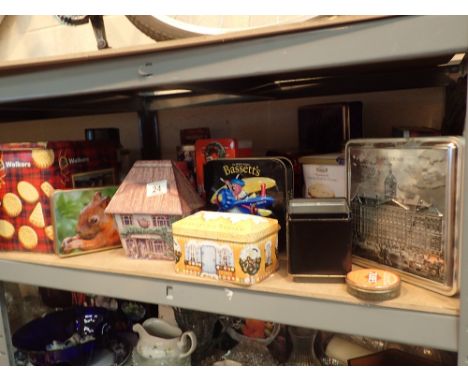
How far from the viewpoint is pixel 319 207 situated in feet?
2.14

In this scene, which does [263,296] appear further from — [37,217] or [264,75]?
[37,217]

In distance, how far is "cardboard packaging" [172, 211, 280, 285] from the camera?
666 millimetres

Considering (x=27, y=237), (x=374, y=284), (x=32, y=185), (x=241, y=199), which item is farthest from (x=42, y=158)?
(x=374, y=284)

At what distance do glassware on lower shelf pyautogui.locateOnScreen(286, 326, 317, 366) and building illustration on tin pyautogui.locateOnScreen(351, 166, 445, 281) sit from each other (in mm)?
312

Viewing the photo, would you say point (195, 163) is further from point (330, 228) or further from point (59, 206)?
point (330, 228)

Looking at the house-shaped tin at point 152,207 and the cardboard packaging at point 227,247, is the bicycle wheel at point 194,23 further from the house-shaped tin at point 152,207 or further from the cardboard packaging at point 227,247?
the cardboard packaging at point 227,247

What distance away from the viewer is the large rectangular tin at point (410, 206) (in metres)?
0.57

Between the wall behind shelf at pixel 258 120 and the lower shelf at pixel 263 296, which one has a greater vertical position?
the wall behind shelf at pixel 258 120

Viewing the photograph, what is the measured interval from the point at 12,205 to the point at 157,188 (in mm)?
342

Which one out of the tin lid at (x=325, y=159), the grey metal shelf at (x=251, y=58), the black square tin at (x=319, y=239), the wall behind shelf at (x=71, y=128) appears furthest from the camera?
the wall behind shelf at (x=71, y=128)

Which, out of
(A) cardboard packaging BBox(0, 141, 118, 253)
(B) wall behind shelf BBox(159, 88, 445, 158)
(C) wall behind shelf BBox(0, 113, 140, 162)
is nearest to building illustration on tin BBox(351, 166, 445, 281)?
(B) wall behind shelf BBox(159, 88, 445, 158)

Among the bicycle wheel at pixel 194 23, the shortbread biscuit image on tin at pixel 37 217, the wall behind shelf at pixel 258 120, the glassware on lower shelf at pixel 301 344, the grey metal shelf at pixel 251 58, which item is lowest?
the glassware on lower shelf at pixel 301 344

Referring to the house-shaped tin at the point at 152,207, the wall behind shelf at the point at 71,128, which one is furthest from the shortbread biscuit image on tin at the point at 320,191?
the wall behind shelf at the point at 71,128

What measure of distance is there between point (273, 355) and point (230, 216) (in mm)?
421
